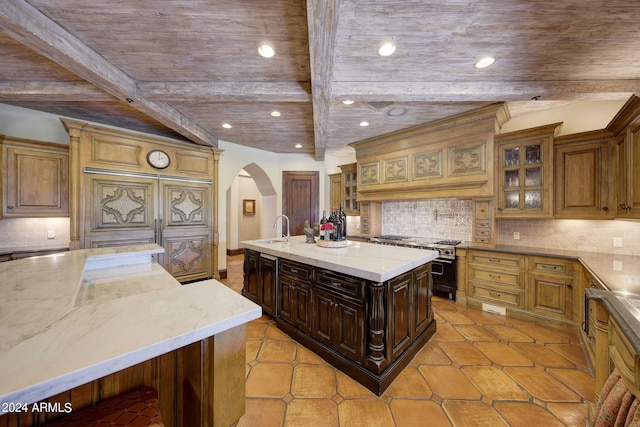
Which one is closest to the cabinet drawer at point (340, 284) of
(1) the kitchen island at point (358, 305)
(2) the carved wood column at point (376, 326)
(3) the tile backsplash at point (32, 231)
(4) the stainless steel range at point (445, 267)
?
(1) the kitchen island at point (358, 305)

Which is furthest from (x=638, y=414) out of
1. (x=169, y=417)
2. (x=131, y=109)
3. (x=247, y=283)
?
(x=131, y=109)

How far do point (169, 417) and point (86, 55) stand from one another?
8.82ft

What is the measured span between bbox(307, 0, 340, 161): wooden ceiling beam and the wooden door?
115 inches

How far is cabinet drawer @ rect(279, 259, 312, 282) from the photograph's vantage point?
2150 mm

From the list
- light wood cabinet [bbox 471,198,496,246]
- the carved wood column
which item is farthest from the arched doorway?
the carved wood column

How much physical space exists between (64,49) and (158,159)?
80.2 inches

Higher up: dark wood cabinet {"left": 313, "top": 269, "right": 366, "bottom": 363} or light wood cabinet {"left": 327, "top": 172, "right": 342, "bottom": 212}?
light wood cabinet {"left": 327, "top": 172, "right": 342, "bottom": 212}

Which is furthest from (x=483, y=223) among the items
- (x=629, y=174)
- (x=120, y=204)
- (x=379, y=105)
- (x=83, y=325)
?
(x=120, y=204)

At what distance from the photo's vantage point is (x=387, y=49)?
1892 millimetres

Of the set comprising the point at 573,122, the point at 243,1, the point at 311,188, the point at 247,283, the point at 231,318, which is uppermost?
the point at 243,1

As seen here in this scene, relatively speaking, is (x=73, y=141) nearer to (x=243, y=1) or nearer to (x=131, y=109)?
(x=131, y=109)

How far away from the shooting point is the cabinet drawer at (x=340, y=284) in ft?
5.75

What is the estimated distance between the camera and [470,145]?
3176mm

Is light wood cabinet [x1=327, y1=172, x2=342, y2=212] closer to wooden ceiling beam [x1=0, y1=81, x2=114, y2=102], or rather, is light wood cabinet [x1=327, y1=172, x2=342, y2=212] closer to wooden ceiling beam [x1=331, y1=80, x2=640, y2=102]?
wooden ceiling beam [x1=331, y1=80, x2=640, y2=102]
